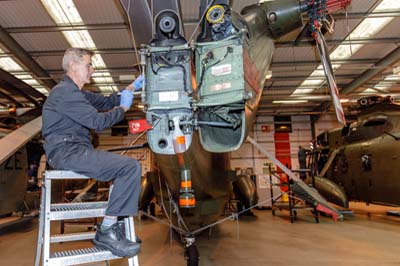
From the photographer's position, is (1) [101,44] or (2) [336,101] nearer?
(2) [336,101]

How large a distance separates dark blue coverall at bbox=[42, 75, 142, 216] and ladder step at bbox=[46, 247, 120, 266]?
11.8 inches

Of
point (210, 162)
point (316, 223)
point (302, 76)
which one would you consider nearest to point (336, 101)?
point (210, 162)

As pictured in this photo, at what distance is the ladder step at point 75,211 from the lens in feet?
6.49

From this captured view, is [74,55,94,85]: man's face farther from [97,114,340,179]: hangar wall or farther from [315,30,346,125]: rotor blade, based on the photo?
[97,114,340,179]: hangar wall

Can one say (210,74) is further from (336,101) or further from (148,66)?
(336,101)

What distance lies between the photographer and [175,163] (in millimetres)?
2891

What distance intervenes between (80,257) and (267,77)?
6.63m

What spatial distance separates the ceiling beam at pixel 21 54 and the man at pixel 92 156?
22.8 ft

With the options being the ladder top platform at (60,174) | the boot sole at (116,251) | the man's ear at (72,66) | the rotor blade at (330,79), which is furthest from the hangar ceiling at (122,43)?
the boot sole at (116,251)

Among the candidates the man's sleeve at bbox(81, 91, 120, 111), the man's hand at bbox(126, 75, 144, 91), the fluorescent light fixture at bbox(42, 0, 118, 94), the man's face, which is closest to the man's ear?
the man's face

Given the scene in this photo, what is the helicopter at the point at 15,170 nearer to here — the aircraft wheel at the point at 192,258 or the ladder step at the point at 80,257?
the aircraft wheel at the point at 192,258

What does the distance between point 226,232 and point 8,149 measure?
176 inches

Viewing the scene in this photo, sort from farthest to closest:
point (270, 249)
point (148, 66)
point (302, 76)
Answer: point (302, 76), point (270, 249), point (148, 66)

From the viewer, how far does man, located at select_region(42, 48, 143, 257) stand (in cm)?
177
